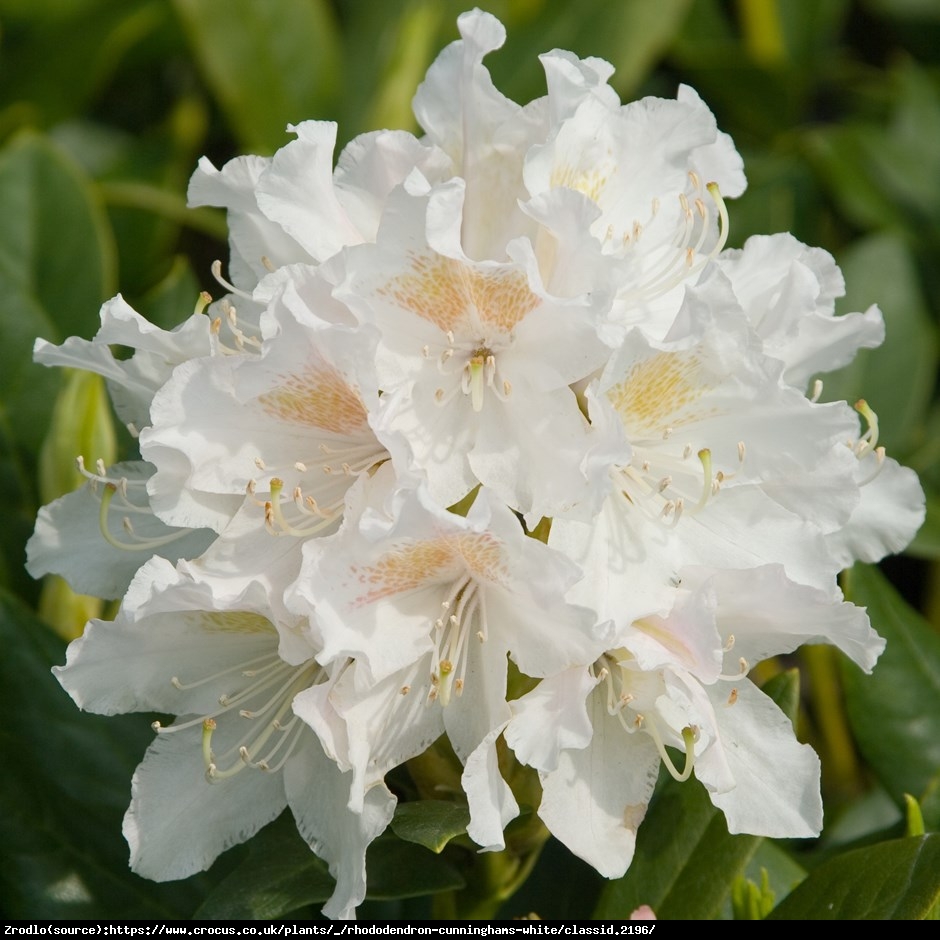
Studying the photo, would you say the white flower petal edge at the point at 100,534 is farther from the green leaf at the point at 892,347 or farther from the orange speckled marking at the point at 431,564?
the green leaf at the point at 892,347

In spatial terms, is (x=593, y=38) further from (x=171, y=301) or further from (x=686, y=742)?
(x=686, y=742)

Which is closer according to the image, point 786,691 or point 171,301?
point 786,691

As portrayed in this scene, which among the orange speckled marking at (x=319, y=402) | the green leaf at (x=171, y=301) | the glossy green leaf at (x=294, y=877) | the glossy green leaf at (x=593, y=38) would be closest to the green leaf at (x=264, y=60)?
the glossy green leaf at (x=593, y=38)

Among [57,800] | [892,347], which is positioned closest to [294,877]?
[57,800]

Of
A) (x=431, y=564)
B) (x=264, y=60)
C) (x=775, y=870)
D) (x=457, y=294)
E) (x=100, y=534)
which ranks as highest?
(x=457, y=294)

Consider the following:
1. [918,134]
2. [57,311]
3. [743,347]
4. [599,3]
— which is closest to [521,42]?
[599,3]

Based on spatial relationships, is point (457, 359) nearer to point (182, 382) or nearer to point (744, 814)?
point (182, 382)
